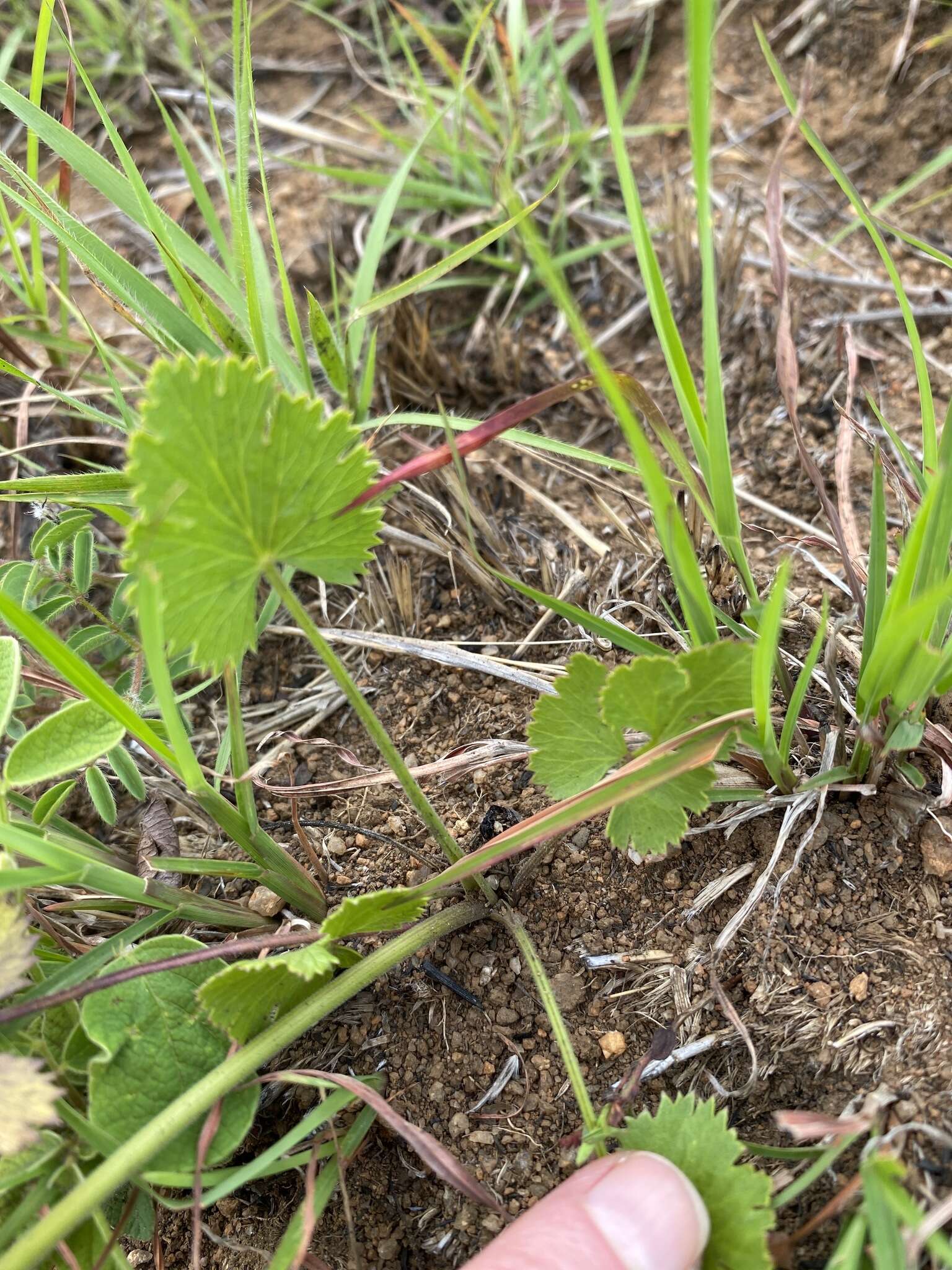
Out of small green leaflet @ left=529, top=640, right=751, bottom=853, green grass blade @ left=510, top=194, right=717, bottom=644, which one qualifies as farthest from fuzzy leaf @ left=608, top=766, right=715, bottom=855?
green grass blade @ left=510, top=194, right=717, bottom=644

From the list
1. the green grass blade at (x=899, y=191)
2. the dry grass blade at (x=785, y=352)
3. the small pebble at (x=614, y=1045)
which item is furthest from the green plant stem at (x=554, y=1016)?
the green grass blade at (x=899, y=191)

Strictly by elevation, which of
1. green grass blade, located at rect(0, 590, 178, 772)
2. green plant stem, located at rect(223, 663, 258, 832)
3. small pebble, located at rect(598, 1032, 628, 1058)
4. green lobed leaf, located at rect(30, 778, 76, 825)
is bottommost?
small pebble, located at rect(598, 1032, 628, 1058)

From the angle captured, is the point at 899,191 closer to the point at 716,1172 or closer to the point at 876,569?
the point at 876,569

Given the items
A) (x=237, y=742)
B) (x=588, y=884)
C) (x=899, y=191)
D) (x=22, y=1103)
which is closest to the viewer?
(x=22, y=1103)

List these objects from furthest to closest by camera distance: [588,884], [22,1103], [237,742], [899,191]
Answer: [899,191] → [588,884] → [237,742] → [22,1103]

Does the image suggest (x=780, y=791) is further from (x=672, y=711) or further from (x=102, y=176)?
(x=102, y=176)

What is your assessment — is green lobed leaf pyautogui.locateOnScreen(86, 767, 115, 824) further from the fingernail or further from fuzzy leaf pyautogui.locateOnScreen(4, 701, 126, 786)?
the fingernail

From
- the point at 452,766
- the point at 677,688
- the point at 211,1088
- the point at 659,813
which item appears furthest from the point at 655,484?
the point at 211,1088
